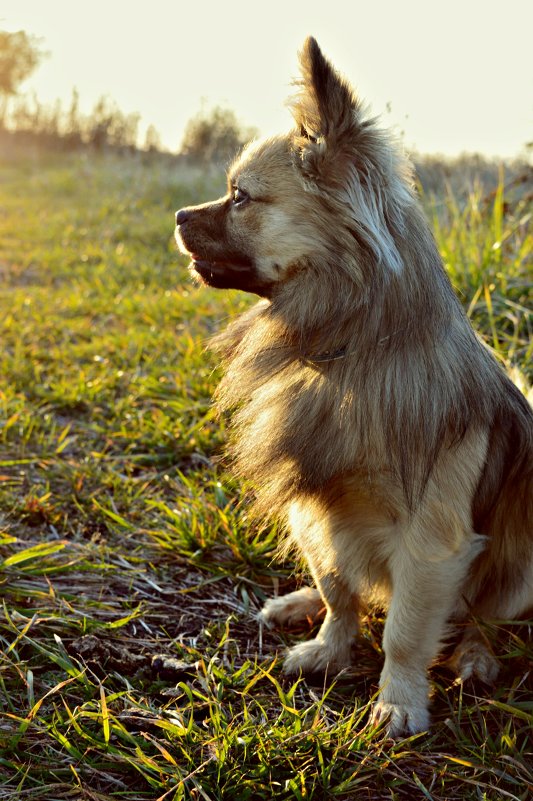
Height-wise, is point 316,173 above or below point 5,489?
above

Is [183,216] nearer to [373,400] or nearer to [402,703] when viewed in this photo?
[373,400]

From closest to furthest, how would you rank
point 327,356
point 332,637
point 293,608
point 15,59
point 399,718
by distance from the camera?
1. point 399,718
2. point 327,356
3. point 332,637
4. point 293,608
5. point 15,59

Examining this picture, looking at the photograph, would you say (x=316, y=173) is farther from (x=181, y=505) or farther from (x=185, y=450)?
(x=185, y=450)

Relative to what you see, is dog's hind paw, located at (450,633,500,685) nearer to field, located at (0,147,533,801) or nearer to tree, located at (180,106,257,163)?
field, located at (0,147,533,801)

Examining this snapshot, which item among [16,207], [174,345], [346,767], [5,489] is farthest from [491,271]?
[16,207]

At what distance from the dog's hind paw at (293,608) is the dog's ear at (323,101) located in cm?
162

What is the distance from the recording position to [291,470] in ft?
7.54

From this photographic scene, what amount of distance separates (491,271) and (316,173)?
8.61ft

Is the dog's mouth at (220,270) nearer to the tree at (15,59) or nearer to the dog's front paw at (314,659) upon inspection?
the dog's front paw at (314,659)

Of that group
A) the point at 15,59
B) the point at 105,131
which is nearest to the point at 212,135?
the point at 105,131

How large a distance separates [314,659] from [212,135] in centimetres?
1166

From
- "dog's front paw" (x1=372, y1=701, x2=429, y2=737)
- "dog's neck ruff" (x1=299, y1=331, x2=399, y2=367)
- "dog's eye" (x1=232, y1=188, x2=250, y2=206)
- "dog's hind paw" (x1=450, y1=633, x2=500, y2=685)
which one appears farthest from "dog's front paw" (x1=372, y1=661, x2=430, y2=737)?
"dog's eye" (x1=232, y1=188, x2=250, y2=206)

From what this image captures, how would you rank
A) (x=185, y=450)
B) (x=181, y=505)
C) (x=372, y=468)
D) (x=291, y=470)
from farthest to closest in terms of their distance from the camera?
(x=185, y=450), (x=181, y=505), (x=291, y=470), (x=372, y=468)

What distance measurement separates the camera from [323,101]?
84.1 inches
